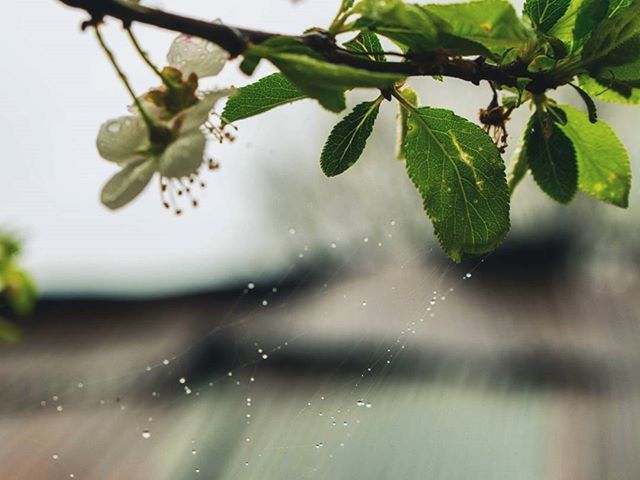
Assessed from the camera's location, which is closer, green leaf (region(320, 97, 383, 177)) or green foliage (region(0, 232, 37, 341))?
green foliage (region(0, 232, 37, 341))

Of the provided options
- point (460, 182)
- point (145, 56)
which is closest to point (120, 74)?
point (145, 56)

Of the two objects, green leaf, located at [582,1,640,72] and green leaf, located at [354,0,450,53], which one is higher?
green leaf, located at [354,0,450,53]

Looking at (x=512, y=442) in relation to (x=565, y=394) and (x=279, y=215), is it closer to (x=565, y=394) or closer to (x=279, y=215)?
(x=565, y=394)

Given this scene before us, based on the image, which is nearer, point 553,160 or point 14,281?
point 14,281

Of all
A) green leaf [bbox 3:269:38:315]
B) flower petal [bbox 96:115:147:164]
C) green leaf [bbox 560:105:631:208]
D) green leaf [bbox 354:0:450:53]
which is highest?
flower petal [bbox 96:115:147:164]

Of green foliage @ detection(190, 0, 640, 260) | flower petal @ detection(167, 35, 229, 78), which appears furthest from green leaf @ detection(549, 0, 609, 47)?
flower petal @ detection(167, 35, 229, 78)

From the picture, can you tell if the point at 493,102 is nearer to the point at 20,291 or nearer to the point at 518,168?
the point at 518,168

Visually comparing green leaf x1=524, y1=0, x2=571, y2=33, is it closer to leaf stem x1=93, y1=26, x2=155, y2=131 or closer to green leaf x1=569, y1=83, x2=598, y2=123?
green leaf x1=569, y1=83, x2=598, y2=123
